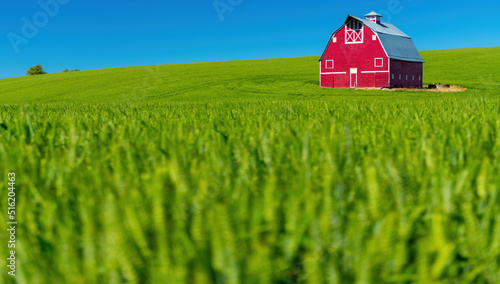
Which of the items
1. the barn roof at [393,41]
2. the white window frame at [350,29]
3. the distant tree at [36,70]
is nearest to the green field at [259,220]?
the barn roof at [393,41]

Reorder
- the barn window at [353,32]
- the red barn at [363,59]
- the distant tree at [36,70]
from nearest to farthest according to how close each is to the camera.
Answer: the red barn at [363,59], the barn window at [353,32], the distant tree at [36,70]

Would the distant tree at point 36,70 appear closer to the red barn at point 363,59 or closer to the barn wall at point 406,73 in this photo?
the red barn at point 363,59

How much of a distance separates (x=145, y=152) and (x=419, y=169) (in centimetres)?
107

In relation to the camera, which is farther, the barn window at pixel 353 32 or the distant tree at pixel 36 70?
the distant tree at pixel 36 70

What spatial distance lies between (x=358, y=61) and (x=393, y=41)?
16.8ft

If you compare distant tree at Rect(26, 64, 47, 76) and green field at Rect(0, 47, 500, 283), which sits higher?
distant tree at Rect(26, 64, 47, 76)

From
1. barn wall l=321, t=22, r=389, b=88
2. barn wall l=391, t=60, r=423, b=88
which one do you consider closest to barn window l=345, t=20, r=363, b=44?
barn wall l=321, t=22, r=389, b=88

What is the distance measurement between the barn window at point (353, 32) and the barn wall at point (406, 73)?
3.95 metres

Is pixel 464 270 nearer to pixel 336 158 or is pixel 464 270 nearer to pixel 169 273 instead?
pixel 169 273

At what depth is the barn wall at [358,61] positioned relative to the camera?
4109 centimetres

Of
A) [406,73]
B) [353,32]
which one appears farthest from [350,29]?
[406,73]

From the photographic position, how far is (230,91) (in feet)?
106

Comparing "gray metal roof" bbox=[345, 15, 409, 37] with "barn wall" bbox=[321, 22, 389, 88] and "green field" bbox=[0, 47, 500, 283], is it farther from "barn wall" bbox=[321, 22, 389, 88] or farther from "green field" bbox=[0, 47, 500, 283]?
"green field" bbox=[0, 47, 500, 283]

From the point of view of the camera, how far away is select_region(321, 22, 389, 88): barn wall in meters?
41.1
